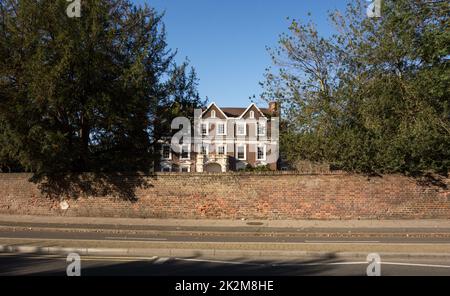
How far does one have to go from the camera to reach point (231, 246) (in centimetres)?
1270

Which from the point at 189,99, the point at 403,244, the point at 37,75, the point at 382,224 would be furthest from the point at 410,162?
the point at 37,75

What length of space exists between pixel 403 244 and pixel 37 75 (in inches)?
562

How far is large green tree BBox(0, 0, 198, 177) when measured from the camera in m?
19.5

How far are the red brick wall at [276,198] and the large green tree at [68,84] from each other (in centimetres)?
205

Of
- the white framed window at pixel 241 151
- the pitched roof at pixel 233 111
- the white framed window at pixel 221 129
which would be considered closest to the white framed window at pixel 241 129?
the white framed window at pixel 241 151

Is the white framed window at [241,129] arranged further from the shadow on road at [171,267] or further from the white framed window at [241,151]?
the shadow on road at [171,267]

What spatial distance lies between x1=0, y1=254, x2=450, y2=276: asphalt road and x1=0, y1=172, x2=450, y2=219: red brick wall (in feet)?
30.1

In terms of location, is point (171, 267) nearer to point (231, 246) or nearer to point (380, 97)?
point (231, 246)

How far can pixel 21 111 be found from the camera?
63.3ft

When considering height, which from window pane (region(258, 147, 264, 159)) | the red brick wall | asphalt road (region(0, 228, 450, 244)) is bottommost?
asphalt road (region(0, 228, 450, 244))

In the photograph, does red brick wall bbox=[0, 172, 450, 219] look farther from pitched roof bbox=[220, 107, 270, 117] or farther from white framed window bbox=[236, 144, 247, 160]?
pitched roof bbox=[220, 107, 270, 117]

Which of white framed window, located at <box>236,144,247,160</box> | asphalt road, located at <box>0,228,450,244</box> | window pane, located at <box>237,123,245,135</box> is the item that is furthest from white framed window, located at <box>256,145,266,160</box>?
asphalt road, located at <box>0,228,450,244</box>

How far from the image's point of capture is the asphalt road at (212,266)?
31.0 feet

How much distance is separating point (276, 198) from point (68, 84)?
31.8 feet
